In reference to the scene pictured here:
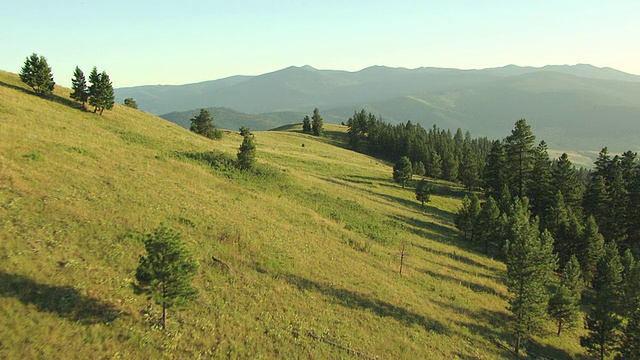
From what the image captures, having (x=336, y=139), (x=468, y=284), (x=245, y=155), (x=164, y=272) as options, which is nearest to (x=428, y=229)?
(x=468, y=284)

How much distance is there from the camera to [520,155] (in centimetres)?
5841

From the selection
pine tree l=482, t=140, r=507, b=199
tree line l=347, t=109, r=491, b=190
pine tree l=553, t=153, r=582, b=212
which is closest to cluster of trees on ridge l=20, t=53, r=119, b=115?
pine tree l=482, t=140, r=507, b=199

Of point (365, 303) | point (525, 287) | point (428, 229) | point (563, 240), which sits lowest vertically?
point (365, 303)

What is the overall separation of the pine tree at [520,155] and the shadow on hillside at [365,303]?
44629mm

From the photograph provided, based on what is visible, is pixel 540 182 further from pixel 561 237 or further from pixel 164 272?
pixel 164 272

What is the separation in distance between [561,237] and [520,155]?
690 inches

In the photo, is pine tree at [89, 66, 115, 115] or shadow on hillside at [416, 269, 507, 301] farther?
pine tree at [89, 66, 115, 115]

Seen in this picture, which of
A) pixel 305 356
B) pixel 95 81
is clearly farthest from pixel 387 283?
pixel 95 81

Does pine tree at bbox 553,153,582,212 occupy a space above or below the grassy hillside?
above

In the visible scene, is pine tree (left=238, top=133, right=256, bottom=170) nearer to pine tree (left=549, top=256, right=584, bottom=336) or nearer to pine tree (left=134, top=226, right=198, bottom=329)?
pine tree (left=134, top=226, right=198, bottom=329)

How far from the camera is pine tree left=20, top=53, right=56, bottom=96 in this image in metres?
46.2

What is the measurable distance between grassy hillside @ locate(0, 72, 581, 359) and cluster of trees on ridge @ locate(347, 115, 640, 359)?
3.40 m

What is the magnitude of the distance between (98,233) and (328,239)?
778 inches

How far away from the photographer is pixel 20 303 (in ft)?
45.8
